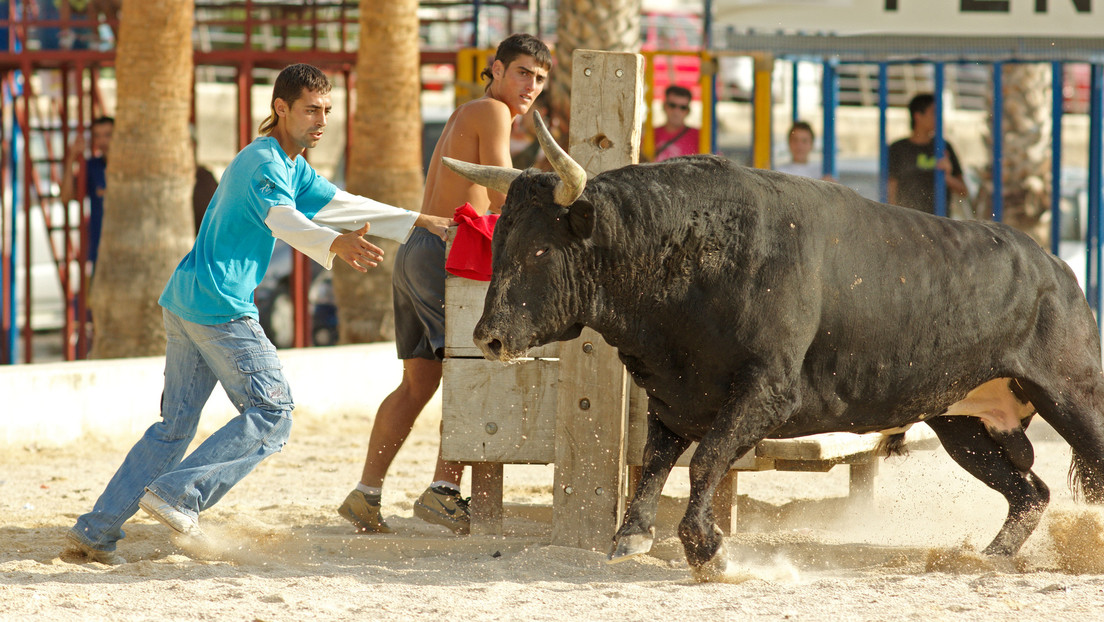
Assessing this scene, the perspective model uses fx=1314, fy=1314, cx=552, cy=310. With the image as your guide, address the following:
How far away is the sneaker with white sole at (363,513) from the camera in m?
5.53

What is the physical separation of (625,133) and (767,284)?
3.14ft

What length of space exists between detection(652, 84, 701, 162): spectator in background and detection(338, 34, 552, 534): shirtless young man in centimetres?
488

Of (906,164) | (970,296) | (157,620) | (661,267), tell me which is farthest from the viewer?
(906,164)

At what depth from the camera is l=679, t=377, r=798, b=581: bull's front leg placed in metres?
4.38

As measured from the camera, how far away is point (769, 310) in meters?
4.37

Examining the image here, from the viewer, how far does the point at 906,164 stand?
33.6ft

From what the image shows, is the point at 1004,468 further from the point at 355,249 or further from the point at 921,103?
the point at 921,103

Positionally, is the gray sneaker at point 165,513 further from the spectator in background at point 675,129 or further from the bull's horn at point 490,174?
the spectator in background at point 675,129

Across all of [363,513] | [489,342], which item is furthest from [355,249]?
[363,513]

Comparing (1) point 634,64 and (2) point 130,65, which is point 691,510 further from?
(2) point 130,65

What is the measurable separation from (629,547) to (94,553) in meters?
1.95

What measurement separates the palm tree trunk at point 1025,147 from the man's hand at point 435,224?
11.3 m

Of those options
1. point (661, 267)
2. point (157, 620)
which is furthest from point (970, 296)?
point (157, 620)

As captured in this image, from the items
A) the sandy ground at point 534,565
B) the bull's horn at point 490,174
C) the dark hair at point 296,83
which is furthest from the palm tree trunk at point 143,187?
the bull's horn at point 490,174
